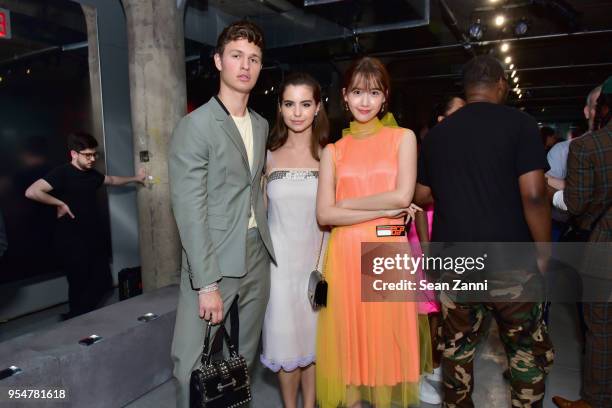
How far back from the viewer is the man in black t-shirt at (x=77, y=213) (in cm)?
371

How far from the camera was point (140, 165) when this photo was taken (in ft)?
12.5

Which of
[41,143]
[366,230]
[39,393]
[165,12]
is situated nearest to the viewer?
[366,230]

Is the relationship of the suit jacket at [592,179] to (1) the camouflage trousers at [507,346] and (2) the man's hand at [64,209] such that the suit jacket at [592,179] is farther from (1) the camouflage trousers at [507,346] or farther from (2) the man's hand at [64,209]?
(2) the man's hand at [64,209]

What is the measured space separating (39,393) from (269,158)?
158 cm

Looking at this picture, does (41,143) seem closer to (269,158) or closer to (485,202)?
(269,158)

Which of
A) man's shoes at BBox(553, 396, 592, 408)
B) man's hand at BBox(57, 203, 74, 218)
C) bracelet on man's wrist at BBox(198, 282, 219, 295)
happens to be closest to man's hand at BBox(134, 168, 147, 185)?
man's hand at BBox(57, 203, 74, 218)

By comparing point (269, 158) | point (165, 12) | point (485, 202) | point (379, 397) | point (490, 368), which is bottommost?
point (490, 368)

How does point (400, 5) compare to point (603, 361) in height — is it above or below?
above

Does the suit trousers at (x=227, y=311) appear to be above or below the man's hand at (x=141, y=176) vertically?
below

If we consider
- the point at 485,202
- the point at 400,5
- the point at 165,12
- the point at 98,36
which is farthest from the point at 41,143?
the point at 400,5

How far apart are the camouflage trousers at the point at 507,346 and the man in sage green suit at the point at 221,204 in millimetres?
889

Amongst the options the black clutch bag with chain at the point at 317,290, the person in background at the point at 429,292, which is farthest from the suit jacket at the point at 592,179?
the black clutch bag with chain at the point at 317,290

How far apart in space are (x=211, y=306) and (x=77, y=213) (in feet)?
8.58

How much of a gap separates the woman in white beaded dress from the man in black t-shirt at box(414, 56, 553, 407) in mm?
609
